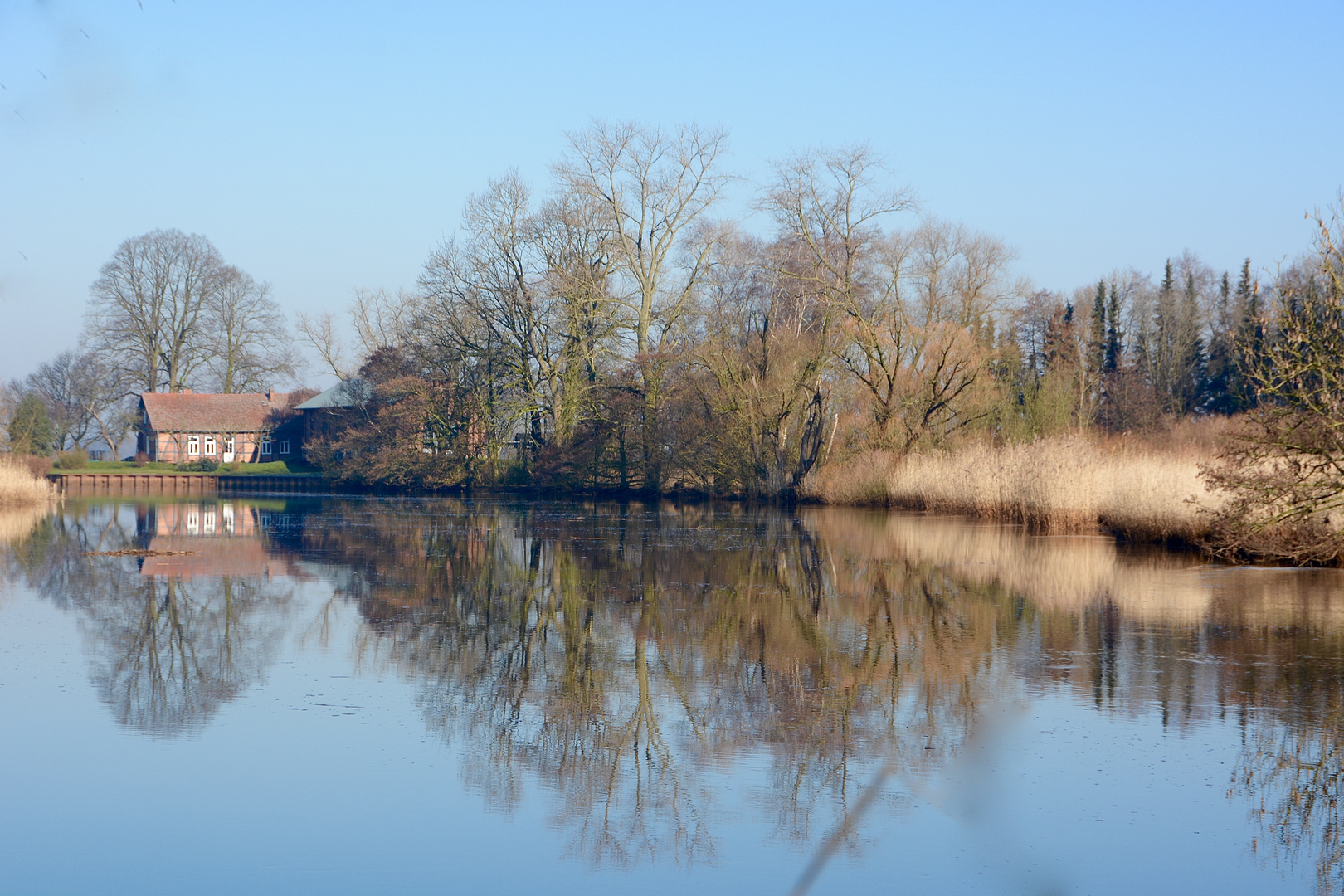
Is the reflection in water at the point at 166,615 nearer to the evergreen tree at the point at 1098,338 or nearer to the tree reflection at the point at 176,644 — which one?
the tree reflection at the point at 176,644

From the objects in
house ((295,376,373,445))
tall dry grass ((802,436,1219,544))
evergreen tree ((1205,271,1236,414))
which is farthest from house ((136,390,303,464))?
evergreen tree ((1205,271,1236,414))

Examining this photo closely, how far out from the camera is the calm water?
4.94 meters

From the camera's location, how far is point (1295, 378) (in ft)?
43.2

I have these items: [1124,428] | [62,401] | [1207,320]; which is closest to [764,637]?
[1124,428]

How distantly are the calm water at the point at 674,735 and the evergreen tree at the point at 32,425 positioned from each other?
46.6 meters

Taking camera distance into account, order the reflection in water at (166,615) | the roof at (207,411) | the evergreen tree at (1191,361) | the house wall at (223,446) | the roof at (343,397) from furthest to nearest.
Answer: the house wall at (223,446)
the roof at (207,411)
the evergreen tree at (1191,361)
the roof at (343,397)
the reflection in water at (166,615)

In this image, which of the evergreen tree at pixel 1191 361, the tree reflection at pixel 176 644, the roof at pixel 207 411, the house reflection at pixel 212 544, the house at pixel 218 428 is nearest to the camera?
the tree reflection at pixel 176 644

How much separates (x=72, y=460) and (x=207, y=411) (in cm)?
1532

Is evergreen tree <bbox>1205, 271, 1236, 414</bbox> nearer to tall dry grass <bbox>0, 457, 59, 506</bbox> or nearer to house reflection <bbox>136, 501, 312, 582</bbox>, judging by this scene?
house reflection <bbox>136, 501, 312, 582</bbox>

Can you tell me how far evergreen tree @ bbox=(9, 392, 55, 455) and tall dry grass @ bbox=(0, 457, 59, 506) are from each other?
20265 millimetres

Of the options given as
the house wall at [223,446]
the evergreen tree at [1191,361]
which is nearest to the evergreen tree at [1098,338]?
the evergreen tree at [1191,361]

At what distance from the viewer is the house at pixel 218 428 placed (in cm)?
7044

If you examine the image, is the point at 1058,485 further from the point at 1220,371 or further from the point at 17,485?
the point at 1220,371

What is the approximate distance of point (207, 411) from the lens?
236ft
